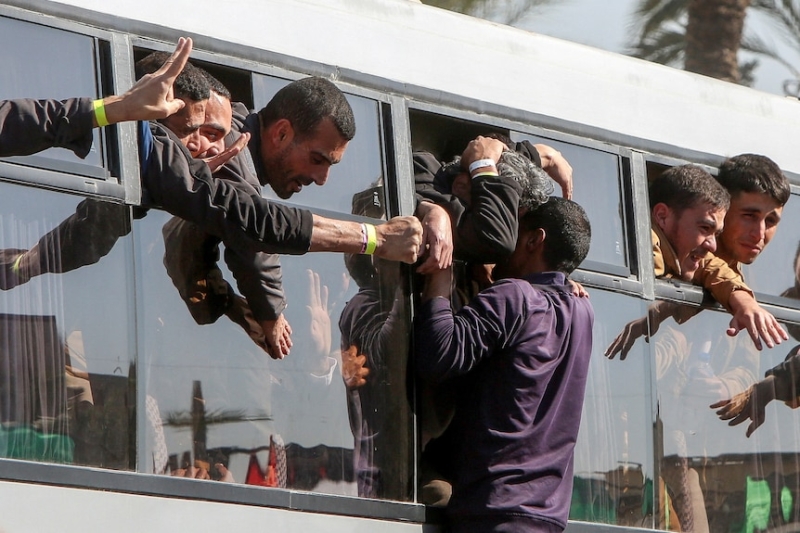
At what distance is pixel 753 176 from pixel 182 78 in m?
2.79

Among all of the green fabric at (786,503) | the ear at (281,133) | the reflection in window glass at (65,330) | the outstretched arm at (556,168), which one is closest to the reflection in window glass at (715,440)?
the green fabric at (786,503)

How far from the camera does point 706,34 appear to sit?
15.3 metres

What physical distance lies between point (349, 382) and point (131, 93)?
4.33 feet

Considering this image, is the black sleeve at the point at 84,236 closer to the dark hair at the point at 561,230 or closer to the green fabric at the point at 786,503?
the dark hair at the point at 561,230

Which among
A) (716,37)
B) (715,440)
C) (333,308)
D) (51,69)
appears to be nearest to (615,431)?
(715,440)

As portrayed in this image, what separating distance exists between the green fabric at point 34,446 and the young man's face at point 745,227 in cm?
321

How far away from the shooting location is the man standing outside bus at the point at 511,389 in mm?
5016

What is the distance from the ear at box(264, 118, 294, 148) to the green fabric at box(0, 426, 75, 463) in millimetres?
1273

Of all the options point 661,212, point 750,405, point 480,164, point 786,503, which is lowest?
point 786,503

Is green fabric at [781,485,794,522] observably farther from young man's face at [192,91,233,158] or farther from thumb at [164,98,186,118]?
thumb at [164,98,186,118]

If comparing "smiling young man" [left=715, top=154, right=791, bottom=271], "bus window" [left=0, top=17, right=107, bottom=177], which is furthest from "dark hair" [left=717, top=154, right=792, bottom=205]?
"bus window" [left=0, top=17, right=107, bottom=177]

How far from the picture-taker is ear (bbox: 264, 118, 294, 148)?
4941mm

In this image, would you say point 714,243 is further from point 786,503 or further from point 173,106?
point 173,106

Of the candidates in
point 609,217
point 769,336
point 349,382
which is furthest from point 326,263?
point 769,336
